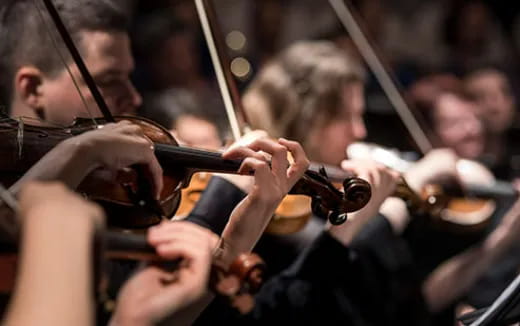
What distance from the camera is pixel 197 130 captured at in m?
2.11

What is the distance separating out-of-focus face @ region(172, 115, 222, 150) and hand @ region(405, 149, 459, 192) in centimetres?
41

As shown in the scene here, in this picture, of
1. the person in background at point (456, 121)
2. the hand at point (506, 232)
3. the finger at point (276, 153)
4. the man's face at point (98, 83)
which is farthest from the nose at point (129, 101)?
the person in background at point (456, 121)

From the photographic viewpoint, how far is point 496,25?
3967mm

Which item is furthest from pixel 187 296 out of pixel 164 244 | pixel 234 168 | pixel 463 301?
pixel 463 301

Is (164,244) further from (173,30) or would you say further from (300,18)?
(300,18)

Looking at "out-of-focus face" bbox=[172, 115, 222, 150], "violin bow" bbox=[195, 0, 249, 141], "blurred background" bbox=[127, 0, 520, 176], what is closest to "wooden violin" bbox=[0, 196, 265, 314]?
"violin bow" bbox=[195, 0, 249, 141]

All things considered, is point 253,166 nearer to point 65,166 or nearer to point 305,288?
point 65,166

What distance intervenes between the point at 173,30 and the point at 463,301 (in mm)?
1347

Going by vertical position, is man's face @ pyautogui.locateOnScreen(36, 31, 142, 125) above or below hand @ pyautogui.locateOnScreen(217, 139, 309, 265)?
above

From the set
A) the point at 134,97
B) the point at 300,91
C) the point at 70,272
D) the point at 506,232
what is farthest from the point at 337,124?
the point at 70,272

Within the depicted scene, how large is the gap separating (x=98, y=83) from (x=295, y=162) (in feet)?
0.89

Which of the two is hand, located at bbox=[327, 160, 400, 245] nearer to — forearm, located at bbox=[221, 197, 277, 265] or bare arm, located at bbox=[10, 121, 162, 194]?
forearm, located at bbox=[221, 197, 277, 265]

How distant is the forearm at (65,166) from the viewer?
33.9 inches

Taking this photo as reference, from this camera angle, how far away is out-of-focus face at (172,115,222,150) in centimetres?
201
